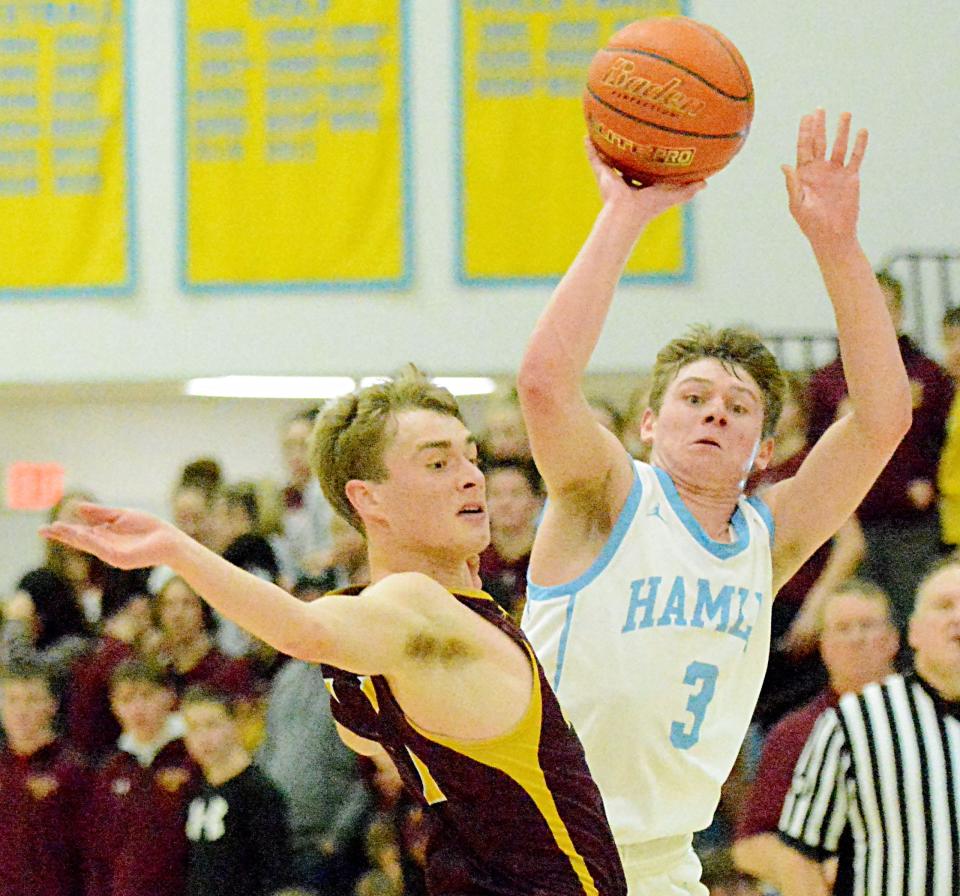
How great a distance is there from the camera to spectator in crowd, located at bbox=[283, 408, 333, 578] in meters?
7.04

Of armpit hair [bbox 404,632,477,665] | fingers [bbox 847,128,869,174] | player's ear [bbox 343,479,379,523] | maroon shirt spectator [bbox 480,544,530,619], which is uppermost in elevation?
fingers [bbox 847,128,869,174]

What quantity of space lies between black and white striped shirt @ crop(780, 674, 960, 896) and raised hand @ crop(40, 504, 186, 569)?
87.1 inches

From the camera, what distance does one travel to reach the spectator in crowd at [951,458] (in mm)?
6094

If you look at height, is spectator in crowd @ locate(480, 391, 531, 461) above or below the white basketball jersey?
above

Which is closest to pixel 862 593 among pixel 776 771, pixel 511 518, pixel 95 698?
pixel 776 771

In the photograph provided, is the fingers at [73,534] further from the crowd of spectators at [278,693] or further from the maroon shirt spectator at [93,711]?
the maroon shirt spectator at [93,711]

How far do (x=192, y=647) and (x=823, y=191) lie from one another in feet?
12.5

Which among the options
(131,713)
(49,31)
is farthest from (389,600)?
(49,31)

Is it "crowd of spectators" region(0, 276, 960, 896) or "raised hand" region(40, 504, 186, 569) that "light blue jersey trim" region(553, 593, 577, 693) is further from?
"crowd of spectators" region(0, 276, 960, 896)

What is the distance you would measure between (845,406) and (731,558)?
3152mm

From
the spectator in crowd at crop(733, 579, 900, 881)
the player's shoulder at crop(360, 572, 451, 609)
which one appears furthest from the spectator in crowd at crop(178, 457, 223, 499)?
the player's shoulder at crop(360, 572, 451, 609)

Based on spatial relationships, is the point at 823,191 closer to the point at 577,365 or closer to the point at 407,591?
the point at 577,365

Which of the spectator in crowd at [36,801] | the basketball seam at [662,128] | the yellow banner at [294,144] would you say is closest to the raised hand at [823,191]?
the basketball seam at [662,128]

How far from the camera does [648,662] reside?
3.30 meters
